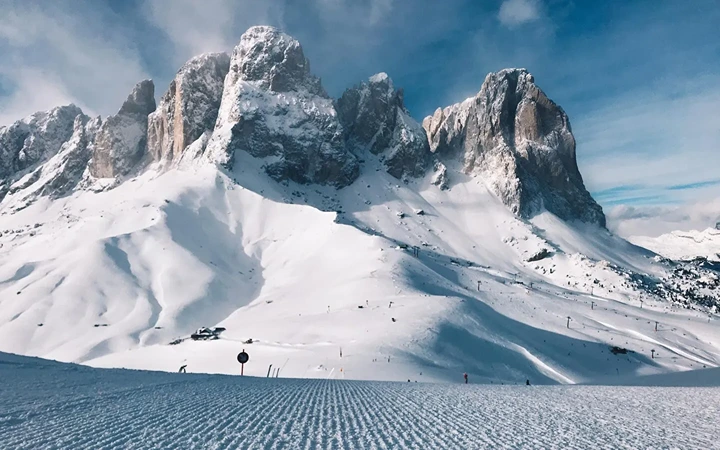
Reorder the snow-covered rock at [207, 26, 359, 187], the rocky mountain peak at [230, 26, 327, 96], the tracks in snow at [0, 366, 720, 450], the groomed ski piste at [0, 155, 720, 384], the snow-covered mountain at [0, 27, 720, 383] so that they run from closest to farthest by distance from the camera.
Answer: the tracks in snow at [0, 366, 720, 450]
the groomed ski piste at [0, 155, 720, 384]
the snow-covered mountain at [0, 27, 720, 383]
the snow-covered rock at [207, 26, 359, 187]
the rocky mountain peak at [230, 26, 327, 96]

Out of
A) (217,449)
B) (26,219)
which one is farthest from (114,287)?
(26,219)

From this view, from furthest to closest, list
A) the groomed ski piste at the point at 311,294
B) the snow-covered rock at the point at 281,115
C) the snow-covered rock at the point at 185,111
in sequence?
the snow-covered rock at the point at 185,111
the snow-covered rock at the point at 281,115
the groomed ski piste at the point at 311,294

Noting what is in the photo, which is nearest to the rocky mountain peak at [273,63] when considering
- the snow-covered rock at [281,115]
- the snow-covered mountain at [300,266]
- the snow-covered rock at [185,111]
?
the snow-covered rock at [281,115]

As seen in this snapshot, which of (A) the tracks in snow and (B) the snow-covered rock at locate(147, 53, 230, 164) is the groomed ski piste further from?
(A) the tracks in snow

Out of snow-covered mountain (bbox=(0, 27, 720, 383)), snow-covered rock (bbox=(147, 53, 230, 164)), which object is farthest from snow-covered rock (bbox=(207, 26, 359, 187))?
snow-covered rock (bbox=(147, 53, 230, 164))

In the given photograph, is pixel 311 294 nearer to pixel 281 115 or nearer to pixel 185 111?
pixel 281 115

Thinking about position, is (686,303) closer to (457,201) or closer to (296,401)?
(457,201)

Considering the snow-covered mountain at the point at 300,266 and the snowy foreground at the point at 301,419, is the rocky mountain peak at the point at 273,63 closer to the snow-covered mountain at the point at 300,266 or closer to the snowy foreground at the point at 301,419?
the snow-covered mountain at the point at 300,266
